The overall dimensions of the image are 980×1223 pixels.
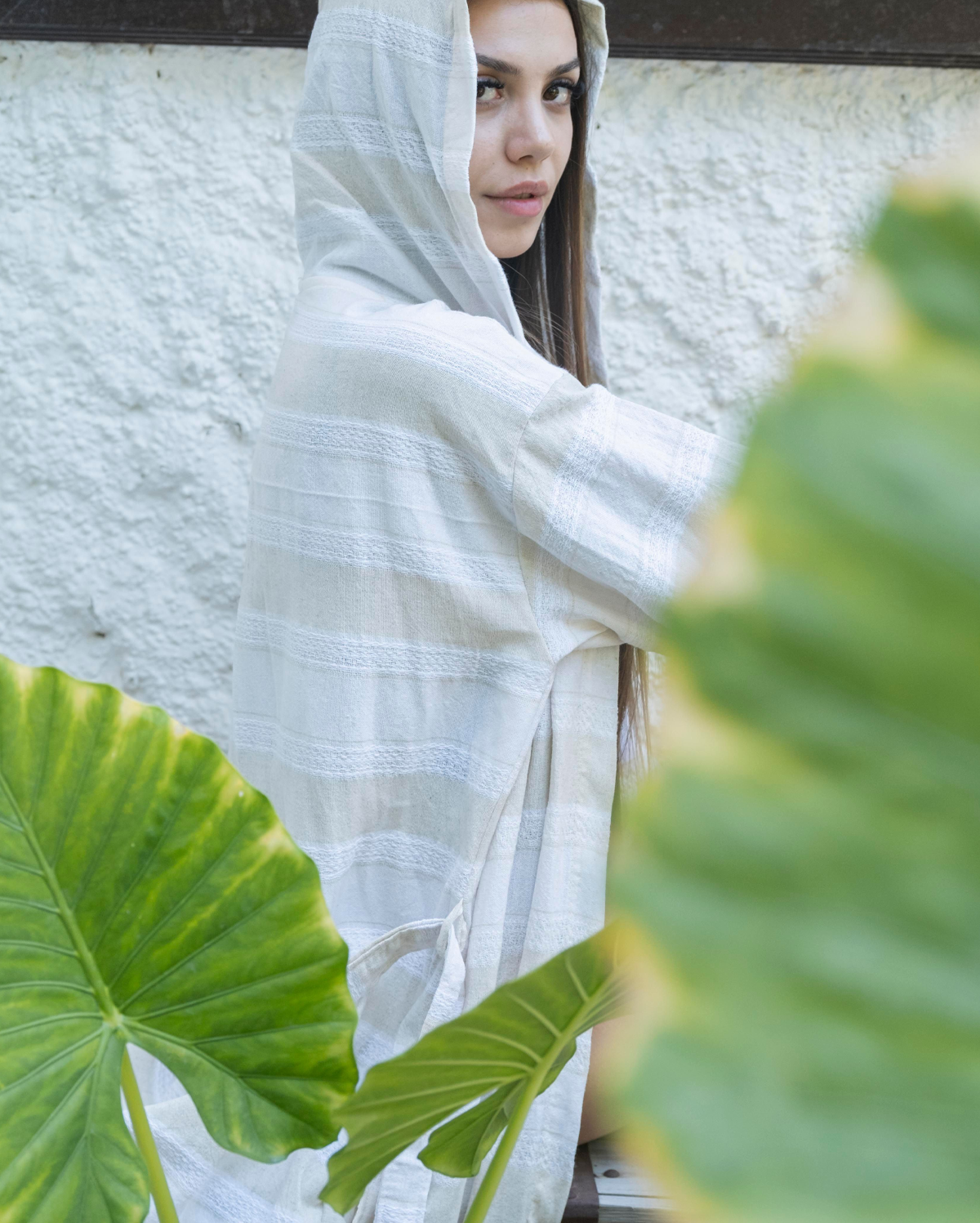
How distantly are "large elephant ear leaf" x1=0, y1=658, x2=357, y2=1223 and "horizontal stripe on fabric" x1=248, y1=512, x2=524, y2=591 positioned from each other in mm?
350

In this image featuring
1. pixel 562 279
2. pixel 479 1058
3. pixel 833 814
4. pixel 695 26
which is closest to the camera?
pixel 833 814

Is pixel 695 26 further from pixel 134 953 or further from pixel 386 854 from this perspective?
pixel 134 953

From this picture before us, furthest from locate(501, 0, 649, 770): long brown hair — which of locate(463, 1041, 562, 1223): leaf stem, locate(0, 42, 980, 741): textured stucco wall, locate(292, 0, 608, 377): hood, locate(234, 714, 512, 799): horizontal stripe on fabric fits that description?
locate(463, 1041, 562, 1223): leaf stem

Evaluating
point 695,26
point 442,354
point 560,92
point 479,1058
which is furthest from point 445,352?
point 695,26

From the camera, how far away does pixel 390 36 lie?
0.91 m

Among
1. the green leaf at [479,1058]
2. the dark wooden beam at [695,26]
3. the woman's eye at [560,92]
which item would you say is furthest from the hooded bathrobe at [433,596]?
the dark wooden beam at [695,26]

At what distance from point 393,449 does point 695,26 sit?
0.98 meters

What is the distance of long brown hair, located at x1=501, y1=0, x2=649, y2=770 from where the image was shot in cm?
114

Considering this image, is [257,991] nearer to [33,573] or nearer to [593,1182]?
[593,1182]

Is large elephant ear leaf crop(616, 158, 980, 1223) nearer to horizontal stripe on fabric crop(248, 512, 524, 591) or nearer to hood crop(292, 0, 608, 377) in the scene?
horizontal stripe on fabric crop(248, 512, 524, 591)

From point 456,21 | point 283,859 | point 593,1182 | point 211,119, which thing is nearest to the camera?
point 283,859

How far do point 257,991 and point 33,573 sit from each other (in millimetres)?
1187

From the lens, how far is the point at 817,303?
5.45 ft

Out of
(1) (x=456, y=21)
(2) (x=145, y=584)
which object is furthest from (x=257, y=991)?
(2) (x=145, y=584)
